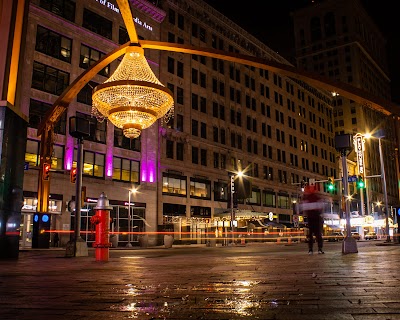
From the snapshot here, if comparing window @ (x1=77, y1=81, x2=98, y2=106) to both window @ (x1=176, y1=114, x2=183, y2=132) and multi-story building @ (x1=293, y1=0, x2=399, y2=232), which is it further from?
multi-story building @ (x1=293, y1=0, x2=399, y2=232)

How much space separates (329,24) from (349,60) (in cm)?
1721

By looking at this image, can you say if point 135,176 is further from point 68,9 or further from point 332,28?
point 332,28

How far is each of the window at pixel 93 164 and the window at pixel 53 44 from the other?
357 inches

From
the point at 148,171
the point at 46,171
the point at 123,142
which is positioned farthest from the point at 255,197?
the point at 46,171

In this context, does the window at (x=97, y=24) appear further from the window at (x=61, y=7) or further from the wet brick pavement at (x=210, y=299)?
the wet brick pavement at (x=210, y=299)

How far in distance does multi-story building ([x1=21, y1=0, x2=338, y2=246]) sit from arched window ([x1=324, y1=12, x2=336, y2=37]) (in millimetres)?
→ 69906

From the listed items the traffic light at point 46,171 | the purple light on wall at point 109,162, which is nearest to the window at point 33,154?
the purple light on wall at point 109,162

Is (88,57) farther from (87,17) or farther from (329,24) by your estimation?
(329,24)

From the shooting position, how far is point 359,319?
293cm

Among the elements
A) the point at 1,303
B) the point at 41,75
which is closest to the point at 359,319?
the point at 1,303

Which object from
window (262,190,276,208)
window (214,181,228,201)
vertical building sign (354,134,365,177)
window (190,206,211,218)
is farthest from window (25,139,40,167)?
vertical building sign (354,134,365,177)

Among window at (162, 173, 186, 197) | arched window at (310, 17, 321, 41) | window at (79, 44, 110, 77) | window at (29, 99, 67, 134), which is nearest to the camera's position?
window at (29, 99, 67, 134)

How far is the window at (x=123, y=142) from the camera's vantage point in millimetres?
42625

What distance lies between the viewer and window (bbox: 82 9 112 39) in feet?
136
